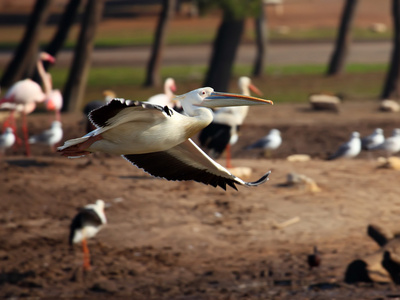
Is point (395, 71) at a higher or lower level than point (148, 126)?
lower

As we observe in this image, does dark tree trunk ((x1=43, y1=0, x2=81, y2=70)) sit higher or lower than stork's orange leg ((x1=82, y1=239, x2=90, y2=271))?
higher

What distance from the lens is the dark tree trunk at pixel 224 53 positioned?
19906 millimetres

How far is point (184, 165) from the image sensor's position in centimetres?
769

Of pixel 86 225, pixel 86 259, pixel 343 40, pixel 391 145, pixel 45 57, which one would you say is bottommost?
pixel 86 259

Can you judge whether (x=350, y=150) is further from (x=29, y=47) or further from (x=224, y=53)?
(x=29, y=47)

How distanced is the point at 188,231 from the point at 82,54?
792 centimetres

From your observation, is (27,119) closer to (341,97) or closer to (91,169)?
(91,169)

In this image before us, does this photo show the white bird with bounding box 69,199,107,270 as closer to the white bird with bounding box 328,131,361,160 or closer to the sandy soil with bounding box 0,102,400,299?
the sandy soil with bounding box 0,102,400,299

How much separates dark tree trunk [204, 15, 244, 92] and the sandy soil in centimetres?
678

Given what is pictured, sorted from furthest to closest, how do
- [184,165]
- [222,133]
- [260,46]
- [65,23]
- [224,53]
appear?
1. [260,46]
2. [224,53]
3. [65,23]
4. [222,133]
5. [184,165]

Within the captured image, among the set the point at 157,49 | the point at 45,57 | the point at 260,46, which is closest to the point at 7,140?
the point at 45,57

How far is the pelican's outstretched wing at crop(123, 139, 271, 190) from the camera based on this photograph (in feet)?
24.7

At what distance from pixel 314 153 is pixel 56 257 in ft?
19.0

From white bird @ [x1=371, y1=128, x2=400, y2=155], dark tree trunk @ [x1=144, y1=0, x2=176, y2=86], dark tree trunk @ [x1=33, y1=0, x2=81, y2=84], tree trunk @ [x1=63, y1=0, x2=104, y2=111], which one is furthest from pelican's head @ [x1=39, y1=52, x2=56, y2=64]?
white bird @ [x1=371, y1=128, x2=400, y2=155]
